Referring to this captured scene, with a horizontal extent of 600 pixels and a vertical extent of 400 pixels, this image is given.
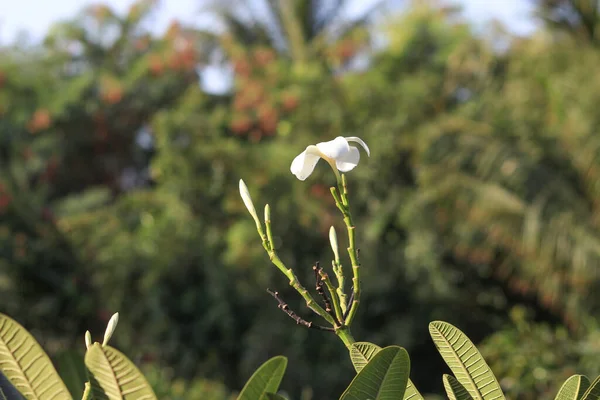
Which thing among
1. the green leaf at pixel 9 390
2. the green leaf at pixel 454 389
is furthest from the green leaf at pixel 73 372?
the green leaf at pixel 454 389

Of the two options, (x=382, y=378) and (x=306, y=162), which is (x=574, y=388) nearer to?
(x=382, y=378)

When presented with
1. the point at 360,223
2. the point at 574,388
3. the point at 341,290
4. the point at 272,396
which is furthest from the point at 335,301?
the point at 360,223

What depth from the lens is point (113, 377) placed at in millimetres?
755

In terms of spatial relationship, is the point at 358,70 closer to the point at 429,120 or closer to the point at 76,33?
the point at 429,120

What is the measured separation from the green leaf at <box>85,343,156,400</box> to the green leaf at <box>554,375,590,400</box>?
376 millimetres

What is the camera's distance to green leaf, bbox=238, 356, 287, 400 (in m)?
0.81

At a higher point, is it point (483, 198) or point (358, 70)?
point (358, 70)

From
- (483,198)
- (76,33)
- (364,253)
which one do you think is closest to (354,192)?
(364,253)

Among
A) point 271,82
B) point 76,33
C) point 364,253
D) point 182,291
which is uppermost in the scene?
point 76,33

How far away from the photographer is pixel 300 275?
7.32 m

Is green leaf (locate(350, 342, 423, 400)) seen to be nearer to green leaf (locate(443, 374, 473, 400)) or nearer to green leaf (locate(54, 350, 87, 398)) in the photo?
green leaf (locate(443, 374, 473, 400))

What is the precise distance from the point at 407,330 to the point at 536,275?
3.73 feet

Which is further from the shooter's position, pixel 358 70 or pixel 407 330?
pixel 358 70

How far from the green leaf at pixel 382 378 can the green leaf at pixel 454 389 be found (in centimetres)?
6
